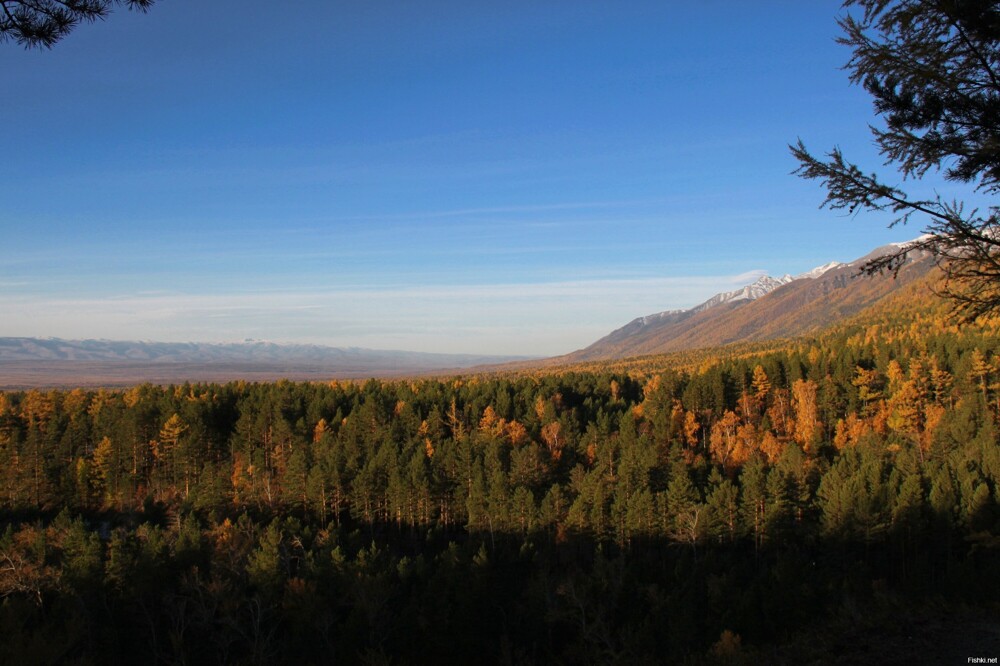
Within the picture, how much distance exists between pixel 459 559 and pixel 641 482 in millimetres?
24306

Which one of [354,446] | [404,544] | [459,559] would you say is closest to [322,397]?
[354,446]

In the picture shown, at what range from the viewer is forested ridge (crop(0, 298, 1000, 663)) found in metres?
28.3

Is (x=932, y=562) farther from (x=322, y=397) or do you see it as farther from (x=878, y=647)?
(x=322, y=397)

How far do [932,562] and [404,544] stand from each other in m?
38.9

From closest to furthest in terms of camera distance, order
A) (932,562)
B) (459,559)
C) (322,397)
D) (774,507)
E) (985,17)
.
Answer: (985,17)
(459,559)
(932,562)
(774,507)
(322,397)

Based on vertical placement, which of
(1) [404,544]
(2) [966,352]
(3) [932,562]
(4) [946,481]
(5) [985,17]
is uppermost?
(5) [985,17]

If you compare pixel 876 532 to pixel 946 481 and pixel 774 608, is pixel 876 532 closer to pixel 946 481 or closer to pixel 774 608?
pixel 946 481

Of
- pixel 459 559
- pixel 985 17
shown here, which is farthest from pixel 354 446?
pixel 985 17

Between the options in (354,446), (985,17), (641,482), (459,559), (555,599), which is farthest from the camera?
(354,446)

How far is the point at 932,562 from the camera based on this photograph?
36.7 m

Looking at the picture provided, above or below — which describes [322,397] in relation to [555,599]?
above

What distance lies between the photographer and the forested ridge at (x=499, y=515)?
92.7ft

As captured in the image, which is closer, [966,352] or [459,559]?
[459,559]

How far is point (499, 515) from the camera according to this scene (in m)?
47.6
